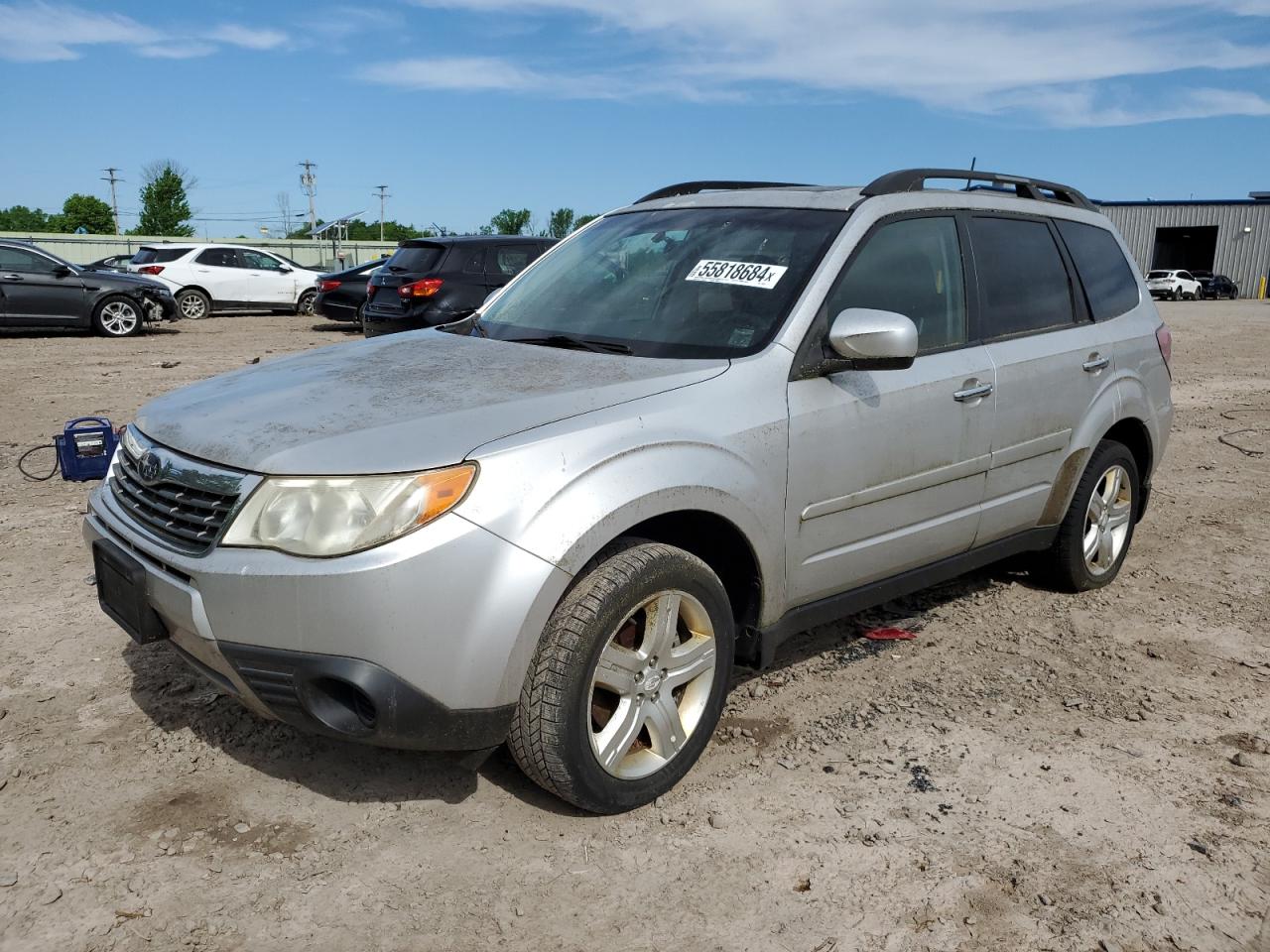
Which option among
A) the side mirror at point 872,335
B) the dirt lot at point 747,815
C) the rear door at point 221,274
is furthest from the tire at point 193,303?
the side mirror at point 872,335

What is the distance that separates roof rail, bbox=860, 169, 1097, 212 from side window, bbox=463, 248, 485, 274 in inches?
366

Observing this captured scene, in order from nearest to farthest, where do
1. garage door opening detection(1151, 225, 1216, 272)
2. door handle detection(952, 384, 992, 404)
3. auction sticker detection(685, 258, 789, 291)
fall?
auction sticker detection(685, 258, 789, 291) → door handle detection(952, 384, 992, 404) → garage door opening detection(1151, 225, 1216, 272)

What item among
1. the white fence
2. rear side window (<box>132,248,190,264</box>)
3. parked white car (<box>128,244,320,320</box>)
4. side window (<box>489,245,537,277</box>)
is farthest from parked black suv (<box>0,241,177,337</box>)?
the white fence

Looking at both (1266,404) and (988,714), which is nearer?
(988,714)

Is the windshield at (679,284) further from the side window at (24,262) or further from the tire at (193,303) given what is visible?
the tire at (193,303)

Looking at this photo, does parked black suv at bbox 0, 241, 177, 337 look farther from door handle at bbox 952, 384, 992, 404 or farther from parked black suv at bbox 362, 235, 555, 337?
door handle at bbox 952, 384, 992, 404

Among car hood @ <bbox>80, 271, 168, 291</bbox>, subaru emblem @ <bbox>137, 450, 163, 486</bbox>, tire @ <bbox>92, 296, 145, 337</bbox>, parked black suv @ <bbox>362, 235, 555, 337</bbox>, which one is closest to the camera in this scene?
subaru emblem @ <bbox>137, 450, 163, 486</bbox>

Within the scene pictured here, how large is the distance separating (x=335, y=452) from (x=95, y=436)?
4.92 metres

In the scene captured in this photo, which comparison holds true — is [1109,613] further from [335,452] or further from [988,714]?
[335,452]

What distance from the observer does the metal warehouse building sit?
5441 cm

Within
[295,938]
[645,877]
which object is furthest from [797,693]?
[295,938]

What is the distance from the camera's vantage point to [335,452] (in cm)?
264

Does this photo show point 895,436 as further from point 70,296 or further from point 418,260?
point 70,296

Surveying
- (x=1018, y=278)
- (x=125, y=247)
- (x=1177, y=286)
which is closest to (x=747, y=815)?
(x=1018, y=278)
